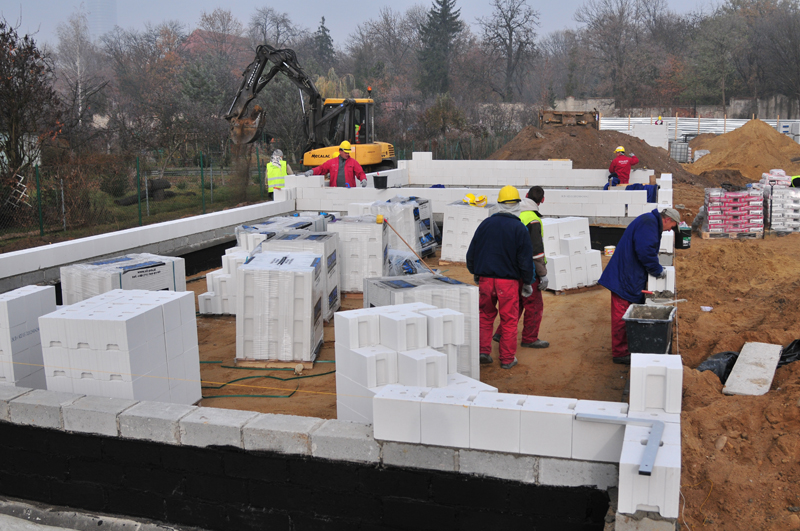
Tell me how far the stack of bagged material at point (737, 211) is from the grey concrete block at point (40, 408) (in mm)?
14996

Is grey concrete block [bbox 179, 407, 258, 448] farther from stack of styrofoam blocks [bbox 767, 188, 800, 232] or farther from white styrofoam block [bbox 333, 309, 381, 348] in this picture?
stack of styrofoam blocks [bbox 767, 188, 800, 232]

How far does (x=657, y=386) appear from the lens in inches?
158

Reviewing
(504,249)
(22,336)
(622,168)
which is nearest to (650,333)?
(504,249)

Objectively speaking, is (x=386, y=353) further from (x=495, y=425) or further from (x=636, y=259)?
(x=636, y=259)

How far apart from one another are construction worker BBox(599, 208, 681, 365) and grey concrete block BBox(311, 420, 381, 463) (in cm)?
404

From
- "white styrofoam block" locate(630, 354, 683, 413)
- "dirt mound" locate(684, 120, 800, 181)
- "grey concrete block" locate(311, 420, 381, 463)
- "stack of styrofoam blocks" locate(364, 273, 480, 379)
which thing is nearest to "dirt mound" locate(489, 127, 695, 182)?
"dirt mound" locate(684, 120, 800, 181)

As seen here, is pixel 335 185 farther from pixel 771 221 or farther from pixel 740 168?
pixel 740 168

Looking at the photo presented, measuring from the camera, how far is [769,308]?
959 centimetres

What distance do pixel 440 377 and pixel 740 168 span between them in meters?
32.7

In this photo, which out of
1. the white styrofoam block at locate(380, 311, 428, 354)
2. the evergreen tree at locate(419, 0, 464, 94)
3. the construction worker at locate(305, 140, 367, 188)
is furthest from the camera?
the evergreen tree at locate(419, 0, 464, 94)

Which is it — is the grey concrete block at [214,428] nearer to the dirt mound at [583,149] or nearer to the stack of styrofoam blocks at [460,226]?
the stack of styrofoam blocks at [460,226]

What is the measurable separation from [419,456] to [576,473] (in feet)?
3.09

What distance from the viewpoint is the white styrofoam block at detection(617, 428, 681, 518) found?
344 centimetres

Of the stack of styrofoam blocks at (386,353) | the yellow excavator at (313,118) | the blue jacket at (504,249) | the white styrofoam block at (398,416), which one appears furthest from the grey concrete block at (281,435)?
the yellow excavator at (313,118)
